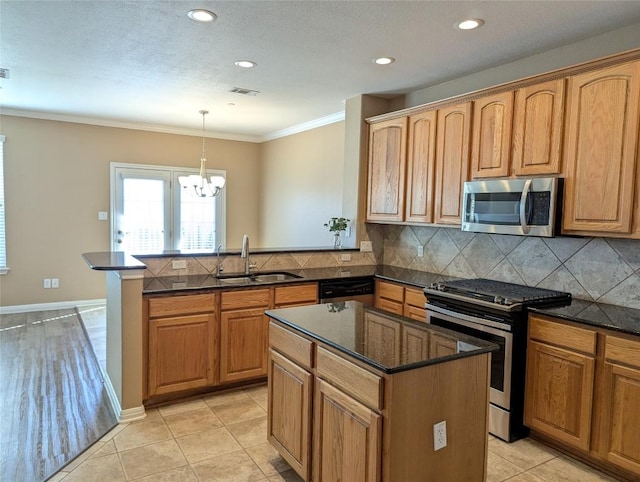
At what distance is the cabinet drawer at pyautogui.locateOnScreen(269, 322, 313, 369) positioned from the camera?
84.1 inches

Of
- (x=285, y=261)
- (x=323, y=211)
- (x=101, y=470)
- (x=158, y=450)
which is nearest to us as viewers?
(x=101, y=470)

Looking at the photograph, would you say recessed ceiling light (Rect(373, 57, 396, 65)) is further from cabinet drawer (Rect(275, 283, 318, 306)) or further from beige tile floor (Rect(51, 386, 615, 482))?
beige tile floor (Rect(51, 386, 615, 482))

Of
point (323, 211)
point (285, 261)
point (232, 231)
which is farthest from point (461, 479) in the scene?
point (232, 231)

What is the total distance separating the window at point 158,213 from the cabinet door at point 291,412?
14.4 feet

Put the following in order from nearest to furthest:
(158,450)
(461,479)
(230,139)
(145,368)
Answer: (461,479) < (158,450) < (145,368) < (230,139)

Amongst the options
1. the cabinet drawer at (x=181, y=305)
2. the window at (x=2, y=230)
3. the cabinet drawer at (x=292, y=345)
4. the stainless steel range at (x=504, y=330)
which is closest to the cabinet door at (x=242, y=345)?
the cabinet drawer at (x=181, y=305)

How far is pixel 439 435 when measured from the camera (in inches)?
69.3

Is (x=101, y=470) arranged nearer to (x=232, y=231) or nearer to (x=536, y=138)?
(x=536, y=138)

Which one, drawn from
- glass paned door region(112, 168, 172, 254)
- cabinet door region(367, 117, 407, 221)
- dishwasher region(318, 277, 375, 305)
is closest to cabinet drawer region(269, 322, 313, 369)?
dishwasher region(318, 277, 375, 305)

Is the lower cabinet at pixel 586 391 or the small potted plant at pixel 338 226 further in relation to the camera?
the small potted plant at pixel 338 226

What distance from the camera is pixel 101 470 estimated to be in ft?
8.11

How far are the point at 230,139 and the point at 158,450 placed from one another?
562 cm

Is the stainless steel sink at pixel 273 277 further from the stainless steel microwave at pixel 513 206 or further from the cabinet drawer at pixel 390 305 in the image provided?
the stainless steel microwave at pixel 513 206

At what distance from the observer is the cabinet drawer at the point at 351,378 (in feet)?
5.51
